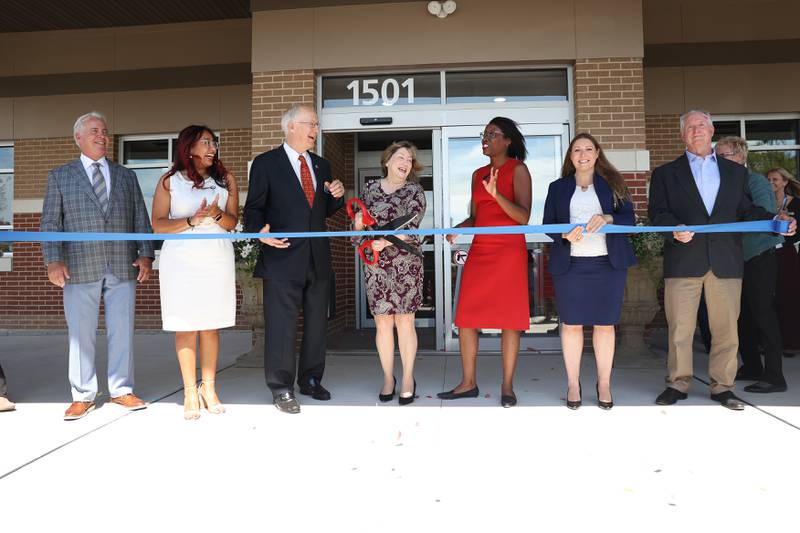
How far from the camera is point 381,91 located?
6113 mm

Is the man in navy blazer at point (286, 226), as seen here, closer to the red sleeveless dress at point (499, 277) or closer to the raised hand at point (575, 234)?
the red sleeveless dress at point (499, 277)

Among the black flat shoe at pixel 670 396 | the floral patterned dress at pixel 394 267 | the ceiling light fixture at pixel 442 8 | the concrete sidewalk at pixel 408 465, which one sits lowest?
the concrete sidewalk at pixel 408 465

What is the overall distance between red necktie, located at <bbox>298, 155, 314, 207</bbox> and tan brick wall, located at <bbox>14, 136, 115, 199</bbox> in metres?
6.49

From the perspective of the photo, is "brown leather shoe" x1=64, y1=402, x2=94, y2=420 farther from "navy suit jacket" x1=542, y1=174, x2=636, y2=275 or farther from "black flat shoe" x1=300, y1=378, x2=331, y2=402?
"navy suit jacket" x1=542, y1=174, x2=636, y2=275

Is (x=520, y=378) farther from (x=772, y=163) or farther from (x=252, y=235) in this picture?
(x=772, y=163)

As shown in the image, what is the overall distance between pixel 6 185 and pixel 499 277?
8696 millimetres

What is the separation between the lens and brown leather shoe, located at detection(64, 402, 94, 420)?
11.8ft

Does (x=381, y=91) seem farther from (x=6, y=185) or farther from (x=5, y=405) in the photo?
(x=6, y=185)

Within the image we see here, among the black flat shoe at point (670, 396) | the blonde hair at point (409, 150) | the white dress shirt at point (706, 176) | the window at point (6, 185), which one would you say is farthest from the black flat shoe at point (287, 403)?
the window at point (6, 185)

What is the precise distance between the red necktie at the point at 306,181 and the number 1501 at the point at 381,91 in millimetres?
2479

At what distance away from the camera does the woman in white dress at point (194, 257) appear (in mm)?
3527

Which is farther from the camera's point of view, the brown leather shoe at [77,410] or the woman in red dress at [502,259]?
the woman in red dress at [502,259]

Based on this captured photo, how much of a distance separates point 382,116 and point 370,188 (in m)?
2.38

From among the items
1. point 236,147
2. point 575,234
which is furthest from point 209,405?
point 236,147
